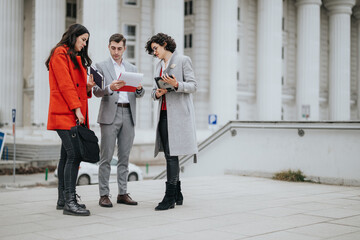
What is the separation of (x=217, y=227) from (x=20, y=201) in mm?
3142

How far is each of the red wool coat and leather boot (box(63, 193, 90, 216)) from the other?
0.80 m

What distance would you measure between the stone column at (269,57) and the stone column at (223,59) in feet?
13.9

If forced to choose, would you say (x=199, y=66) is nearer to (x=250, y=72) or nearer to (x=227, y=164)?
(x=250, y=72)

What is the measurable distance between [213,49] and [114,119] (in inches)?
1174

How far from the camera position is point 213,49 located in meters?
35.8

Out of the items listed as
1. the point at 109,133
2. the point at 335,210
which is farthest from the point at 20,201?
the point at 335,210

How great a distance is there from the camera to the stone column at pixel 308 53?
42.2 m

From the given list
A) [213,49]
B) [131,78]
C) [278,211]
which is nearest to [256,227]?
[278,211]

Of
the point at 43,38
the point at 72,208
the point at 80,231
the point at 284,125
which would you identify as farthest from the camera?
the point at 43,38

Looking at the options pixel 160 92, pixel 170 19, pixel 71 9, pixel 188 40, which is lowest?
pixel 160 92

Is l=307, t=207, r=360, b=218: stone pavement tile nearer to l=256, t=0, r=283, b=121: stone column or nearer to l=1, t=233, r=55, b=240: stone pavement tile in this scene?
l=1, t=233, r=55, b=240: stone pavement tile

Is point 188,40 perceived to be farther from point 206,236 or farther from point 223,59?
point 206,236

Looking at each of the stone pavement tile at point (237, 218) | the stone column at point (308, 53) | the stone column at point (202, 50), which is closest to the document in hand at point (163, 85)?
the stone pavement tile at point (237, 218)

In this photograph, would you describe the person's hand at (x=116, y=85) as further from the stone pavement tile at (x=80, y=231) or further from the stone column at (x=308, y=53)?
the stone column at (x=308, y=53)
